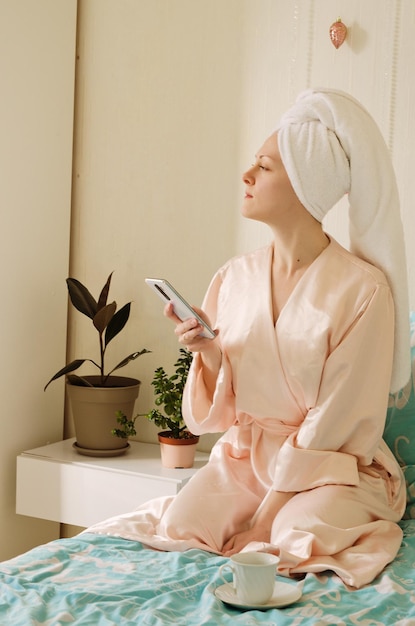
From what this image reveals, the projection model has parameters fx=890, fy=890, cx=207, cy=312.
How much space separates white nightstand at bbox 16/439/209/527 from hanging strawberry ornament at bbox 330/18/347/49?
4.35 feet

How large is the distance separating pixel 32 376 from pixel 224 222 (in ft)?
2.69

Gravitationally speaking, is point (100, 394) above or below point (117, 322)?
below

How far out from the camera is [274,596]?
152 cm

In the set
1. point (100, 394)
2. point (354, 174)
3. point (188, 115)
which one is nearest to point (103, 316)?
point (100, 394)

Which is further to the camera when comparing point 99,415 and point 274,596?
point 99,415

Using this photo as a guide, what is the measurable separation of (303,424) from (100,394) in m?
1.01

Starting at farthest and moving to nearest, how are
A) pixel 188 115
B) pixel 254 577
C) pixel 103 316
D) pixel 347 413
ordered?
pixel 188 115 → pixel 103 316 → pixel 347 413 → pixel 254 577

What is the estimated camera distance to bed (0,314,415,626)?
1.42m

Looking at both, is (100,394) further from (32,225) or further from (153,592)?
(153,592)

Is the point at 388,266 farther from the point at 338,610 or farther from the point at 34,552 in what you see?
the point at 34,552

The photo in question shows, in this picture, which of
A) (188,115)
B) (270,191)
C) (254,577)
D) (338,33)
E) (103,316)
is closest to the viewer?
(254,577)

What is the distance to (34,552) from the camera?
1721 mm

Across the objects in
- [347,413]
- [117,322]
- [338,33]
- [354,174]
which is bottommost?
[347,413]

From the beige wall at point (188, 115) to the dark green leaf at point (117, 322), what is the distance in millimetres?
178
